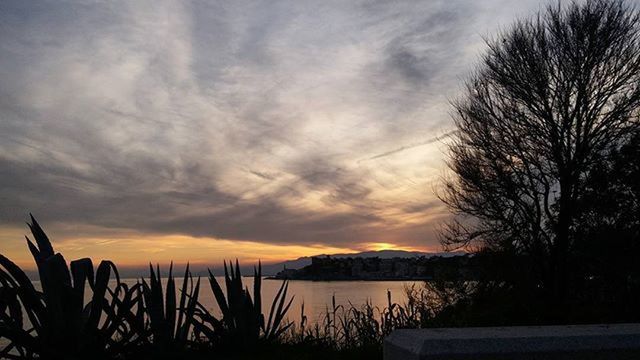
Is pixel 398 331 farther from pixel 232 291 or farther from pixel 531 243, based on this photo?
pixel 531 243

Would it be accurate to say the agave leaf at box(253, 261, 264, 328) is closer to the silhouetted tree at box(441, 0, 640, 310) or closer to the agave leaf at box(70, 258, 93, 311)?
the agave leaf at box(70, 258, 93, 311)

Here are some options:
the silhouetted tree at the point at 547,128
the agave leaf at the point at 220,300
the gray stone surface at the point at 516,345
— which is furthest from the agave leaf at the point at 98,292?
the silhouetted tree at the point at 547,128

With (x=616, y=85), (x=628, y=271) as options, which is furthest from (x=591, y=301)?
(x=616, y=85)

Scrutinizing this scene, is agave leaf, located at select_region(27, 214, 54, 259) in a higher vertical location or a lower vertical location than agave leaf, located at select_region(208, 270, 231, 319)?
higher

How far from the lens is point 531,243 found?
1927cm

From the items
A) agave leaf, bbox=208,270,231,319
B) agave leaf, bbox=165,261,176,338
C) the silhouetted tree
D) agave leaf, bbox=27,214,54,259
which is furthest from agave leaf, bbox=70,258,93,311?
the silhouetted tree

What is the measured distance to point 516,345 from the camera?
4773mm

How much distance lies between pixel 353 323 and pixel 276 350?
8.53 ft

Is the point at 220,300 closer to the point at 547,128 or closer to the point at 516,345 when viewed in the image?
the point at 516,345

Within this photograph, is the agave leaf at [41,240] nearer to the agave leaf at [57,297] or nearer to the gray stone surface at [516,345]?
the agave leaf at [57,297]

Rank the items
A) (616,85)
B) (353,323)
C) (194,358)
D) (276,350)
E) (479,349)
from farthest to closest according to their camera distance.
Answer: (616,85) → (353,323) → (276,350) → (194,358) → (479,349)

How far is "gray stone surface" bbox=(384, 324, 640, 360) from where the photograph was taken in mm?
4652

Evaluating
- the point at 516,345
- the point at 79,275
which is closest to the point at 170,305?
the point at 79,275

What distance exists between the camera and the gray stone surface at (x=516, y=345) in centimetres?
465
